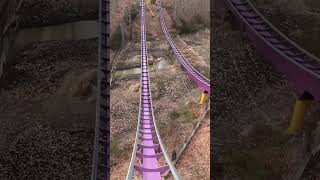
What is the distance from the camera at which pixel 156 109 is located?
997 cm

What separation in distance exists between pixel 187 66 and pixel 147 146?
515cm

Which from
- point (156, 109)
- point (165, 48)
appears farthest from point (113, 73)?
point (156, 109)

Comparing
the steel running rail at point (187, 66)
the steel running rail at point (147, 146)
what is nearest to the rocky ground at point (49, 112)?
the steel running rail at point (147, 146)

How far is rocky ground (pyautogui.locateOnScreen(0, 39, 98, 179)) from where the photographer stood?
662 centimetres

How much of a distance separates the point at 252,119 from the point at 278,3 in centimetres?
367

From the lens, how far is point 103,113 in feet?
18.3

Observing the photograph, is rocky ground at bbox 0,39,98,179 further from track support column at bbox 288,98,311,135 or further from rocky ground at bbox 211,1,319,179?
track support column at bbox 288,98,311,135

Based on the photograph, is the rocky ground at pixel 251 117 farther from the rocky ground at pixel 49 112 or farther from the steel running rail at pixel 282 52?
the rocky ground at pixel 49 112

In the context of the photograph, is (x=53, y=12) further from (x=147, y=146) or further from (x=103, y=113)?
(x=103, y=113)

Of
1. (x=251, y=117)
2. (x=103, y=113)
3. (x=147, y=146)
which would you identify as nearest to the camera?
(x=103, y=113)

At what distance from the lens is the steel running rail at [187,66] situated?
9.29 meters

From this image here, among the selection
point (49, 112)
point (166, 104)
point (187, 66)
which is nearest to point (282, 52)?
point (49, 112)

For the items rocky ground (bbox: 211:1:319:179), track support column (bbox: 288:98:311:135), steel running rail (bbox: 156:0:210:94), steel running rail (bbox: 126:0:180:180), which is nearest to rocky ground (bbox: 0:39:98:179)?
steel running rail (bbox: 126:0:180:180)

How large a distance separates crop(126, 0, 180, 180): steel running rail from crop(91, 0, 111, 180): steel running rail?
64cm
